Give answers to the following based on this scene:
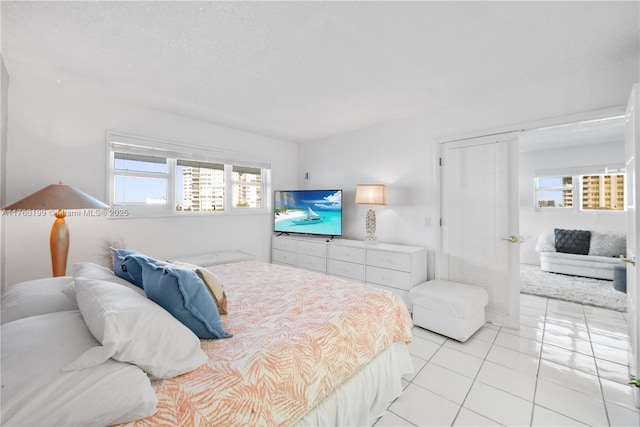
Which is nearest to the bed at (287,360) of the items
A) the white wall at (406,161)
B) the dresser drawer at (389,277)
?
the dresser drawer at (389,277)

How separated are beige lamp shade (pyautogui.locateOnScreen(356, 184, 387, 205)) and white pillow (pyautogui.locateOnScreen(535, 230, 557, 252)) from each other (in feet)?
13.3

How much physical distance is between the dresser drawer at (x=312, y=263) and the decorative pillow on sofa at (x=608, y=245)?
4.91m

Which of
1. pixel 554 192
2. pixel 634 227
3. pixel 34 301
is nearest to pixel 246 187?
pixel 34 301

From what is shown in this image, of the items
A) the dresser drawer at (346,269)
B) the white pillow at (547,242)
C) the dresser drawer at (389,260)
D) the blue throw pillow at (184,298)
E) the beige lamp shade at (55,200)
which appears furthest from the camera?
the white pillow at (547,242)

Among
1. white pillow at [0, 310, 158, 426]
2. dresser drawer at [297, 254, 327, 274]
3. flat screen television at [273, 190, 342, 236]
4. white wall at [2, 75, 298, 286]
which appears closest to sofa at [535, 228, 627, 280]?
flat screen television at [273, 190, 342, 236]

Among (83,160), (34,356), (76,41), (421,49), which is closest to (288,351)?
(34,356)

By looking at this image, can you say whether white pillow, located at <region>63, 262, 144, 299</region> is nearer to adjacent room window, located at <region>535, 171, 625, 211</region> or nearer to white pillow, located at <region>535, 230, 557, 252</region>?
white pillow, located at <region>535, 230, 557, 252</region>

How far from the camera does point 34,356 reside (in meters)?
0.79

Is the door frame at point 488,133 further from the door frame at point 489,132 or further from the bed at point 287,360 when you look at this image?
the bed at point 287,360

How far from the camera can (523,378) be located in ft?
6.73

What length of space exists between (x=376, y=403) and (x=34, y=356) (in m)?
1.64

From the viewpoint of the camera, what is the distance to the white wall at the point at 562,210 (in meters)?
5.19

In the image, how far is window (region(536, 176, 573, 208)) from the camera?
5.75 meters

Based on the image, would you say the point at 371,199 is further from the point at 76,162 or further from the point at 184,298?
the point at 76,162
